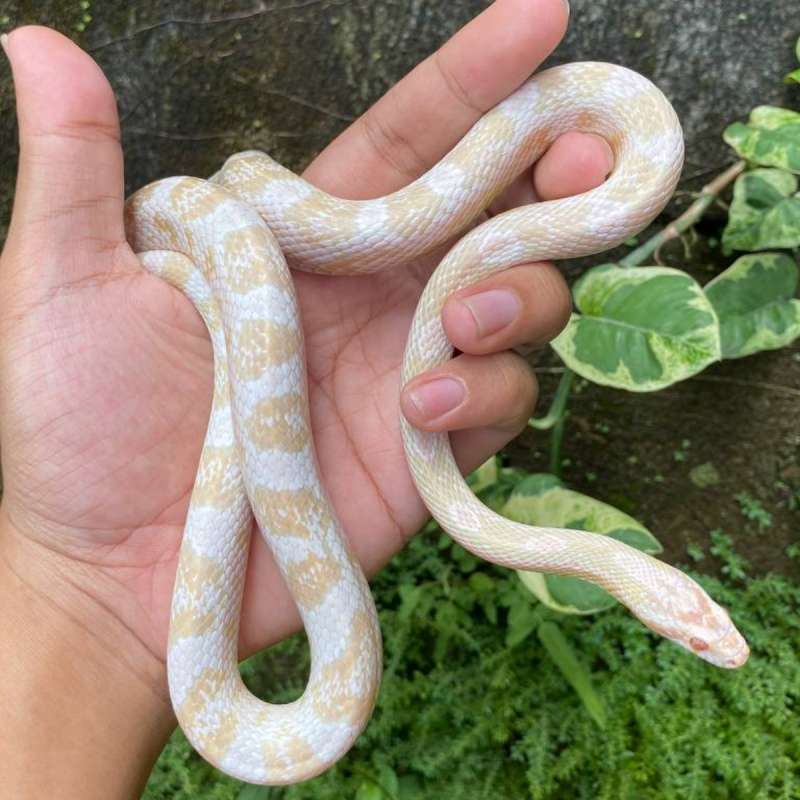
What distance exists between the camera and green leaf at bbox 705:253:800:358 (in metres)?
2.64

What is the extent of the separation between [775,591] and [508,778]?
1.16m

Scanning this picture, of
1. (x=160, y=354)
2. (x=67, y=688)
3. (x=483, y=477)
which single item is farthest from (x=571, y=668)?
(x=160, y=354)

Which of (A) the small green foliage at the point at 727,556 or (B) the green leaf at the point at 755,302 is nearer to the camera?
(B) the green leaf at the point at 755,302

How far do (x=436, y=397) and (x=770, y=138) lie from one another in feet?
4.35

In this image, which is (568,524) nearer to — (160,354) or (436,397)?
(436,397)

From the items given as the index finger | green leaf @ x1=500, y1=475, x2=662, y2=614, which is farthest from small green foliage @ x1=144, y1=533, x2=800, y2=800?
the index finger

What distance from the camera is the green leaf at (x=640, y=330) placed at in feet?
7.32

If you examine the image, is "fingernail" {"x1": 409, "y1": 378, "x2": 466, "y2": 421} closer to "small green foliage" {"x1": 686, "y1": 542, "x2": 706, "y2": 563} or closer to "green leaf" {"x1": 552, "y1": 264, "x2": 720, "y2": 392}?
"green leaf" {"x1": 552, "y1": 264, "x2": 720, "y2": 392}

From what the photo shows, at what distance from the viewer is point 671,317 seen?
226cm

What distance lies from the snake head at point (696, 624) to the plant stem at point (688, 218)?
1.07 metres

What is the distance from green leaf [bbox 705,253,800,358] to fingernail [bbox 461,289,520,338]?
108 cm

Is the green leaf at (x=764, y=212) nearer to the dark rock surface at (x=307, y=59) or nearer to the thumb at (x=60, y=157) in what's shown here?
the dark rock surface at (x=307, y=59)

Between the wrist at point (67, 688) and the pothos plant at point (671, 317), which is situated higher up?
the pothos plant at point (671, 317)

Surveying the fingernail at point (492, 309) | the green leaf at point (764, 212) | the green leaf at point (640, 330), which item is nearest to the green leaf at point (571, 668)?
the green leaf at point (640, 330)
